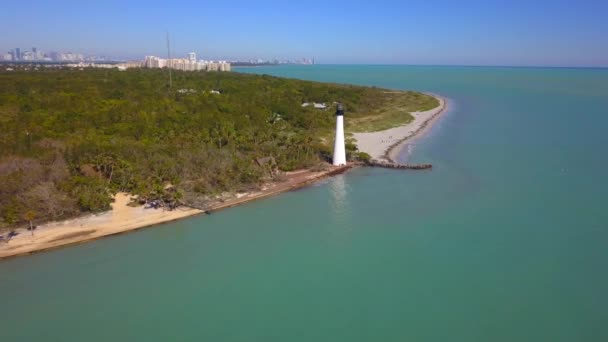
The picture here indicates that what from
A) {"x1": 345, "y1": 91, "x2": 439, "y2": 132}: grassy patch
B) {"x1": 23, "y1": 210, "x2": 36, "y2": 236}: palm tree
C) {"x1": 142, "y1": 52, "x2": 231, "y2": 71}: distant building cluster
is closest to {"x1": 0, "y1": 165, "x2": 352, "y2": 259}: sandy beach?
{"x1": 23, "y1": 210, "x2": 36, "y2": 236}: palm tree

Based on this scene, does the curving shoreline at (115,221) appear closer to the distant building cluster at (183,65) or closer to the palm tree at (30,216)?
the palm tree at (30,216)

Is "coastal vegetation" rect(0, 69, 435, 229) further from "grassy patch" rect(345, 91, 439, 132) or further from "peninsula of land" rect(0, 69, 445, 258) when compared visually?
"grassy patch" rect(345, 91, 439, 132)

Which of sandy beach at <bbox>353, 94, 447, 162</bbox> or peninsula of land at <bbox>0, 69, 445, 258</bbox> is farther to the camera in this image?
sandy beach at <bbox>353, 94, 447, 162</bbox>

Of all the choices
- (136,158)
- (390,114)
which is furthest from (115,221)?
(390,114)

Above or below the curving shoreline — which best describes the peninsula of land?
above

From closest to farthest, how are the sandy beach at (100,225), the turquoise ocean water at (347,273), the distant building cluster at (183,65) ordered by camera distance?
the turquoise ocean water at (347,273)
the sandy beach at (100,225)
the distant building cluster at (183,65)

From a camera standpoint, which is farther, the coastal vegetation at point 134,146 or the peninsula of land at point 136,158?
the coastal vegetation at point 134,146

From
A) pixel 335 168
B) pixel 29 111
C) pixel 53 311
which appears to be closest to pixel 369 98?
pixel 335 168

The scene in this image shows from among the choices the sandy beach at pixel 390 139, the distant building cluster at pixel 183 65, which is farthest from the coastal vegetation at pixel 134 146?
the distant building cluster at pixel 183 65
